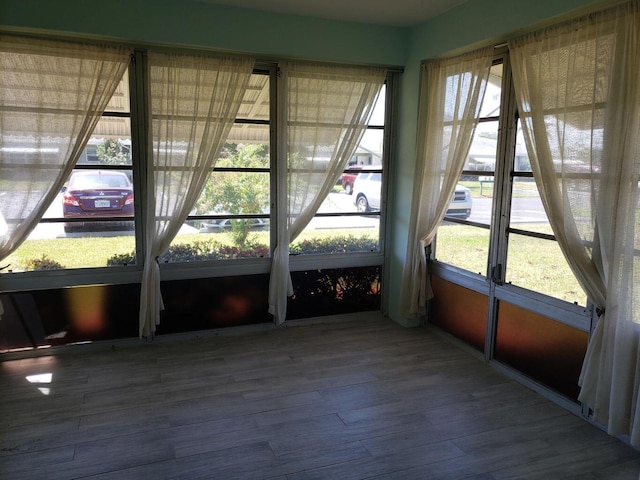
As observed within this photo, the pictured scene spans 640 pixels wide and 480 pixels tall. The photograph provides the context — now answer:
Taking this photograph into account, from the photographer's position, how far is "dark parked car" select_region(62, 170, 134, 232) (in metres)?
3.84

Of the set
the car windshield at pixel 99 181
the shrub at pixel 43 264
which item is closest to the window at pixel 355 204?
the car windshield at pixel 99 181

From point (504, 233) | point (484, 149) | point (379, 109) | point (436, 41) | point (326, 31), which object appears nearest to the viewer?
point (504, 233)

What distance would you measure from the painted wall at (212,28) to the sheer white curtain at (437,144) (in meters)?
0.61

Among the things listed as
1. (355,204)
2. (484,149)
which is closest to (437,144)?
(484,149)

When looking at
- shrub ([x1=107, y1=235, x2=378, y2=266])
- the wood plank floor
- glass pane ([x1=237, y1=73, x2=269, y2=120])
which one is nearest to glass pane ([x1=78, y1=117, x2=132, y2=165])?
shrub ([x1=107, y1=235, x2=378, y2=266])

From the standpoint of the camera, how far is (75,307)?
13.2 feet

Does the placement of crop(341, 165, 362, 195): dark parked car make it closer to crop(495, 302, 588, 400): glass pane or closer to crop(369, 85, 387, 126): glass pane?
crop(369, 85, 387, 126): glass pane

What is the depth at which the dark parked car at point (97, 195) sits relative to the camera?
3.84 meters

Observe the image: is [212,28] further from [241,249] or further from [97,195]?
[241,249]

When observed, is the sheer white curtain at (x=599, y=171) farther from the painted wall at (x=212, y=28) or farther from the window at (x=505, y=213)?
the painted wall at (x=212, y=28)

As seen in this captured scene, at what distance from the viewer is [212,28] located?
12.7 ft

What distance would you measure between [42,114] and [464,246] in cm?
361

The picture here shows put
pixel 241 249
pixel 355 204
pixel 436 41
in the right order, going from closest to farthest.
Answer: pixel 436 41, pixel 241 249, pixel 355 204

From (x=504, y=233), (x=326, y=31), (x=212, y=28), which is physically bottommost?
(x=504, y=233)
